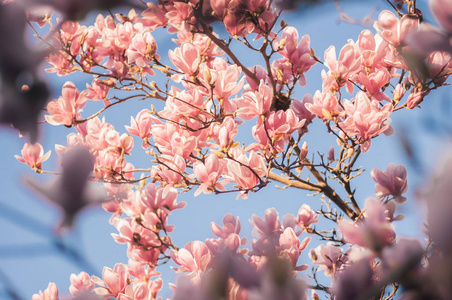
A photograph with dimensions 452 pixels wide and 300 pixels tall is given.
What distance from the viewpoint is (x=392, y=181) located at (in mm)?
2420

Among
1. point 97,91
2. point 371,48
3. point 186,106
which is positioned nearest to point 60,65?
point 97,91

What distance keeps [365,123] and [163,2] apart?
1.52 metres

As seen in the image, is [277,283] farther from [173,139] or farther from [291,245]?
[173,139]

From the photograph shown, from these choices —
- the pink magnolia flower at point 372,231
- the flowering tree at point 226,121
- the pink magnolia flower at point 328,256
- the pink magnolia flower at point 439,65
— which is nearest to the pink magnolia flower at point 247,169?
the flowering tree at point 226,121

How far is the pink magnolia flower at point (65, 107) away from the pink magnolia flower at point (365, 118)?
1.70 m

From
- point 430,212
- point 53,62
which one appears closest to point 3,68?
point 430,212

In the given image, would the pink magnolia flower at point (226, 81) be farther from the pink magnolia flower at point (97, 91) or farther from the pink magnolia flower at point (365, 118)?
the pink magnolia flower at point (97, 91)

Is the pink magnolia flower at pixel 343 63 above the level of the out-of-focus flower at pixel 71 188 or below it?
above

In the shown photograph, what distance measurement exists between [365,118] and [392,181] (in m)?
0.52

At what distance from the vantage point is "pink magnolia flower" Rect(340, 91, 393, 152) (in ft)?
7.02

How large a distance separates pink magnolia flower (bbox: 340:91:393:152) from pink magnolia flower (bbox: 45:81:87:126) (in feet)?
5.57

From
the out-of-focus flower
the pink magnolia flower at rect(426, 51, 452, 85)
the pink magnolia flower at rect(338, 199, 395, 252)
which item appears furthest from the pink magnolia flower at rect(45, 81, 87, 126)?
the pink magnolia flower at rect(426, 51, 452, 85)

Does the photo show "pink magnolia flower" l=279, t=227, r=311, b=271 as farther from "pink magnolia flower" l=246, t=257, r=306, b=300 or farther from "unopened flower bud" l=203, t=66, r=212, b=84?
"pink magnolia flower" l=246, t=257, r=306, b=300

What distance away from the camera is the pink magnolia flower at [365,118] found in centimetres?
214
